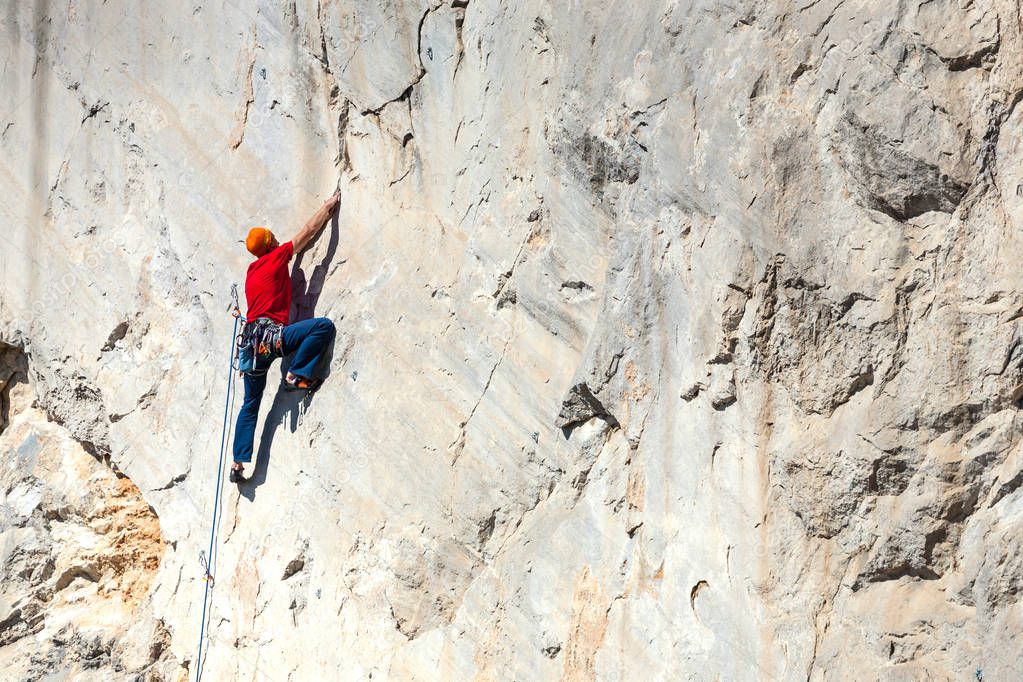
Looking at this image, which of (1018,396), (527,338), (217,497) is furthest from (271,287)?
(1018,396)

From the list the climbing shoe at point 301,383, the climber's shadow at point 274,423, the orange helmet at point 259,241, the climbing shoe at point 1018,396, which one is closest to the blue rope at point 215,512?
the climber's shadow at point 274,423

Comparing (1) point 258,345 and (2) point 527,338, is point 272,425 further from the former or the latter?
(2) point 527,338

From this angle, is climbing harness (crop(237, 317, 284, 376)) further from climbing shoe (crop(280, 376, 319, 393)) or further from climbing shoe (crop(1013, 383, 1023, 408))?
climbing shoe (crop(1013, 383, 1023, 408))

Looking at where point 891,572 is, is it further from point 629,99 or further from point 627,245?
point 629,99

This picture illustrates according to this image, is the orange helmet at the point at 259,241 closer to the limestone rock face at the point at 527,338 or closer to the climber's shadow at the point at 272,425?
the limestone rock face at the point at 527,338

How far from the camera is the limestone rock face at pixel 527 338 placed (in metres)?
3.63

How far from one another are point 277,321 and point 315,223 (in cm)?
50

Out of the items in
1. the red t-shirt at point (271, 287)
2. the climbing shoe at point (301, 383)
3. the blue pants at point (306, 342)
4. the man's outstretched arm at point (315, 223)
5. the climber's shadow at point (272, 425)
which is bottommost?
the climber's shadow at point (272, 425)

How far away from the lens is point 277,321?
5.24 metres

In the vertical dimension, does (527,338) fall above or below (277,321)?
below

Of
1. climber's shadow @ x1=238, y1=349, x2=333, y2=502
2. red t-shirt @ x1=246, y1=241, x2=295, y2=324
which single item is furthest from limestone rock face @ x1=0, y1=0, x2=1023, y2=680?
red t-shirt @ x1=246, y1=241, x2=295, y2=324

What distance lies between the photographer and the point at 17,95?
6723mm

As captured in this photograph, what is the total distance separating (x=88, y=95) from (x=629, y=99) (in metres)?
3.48

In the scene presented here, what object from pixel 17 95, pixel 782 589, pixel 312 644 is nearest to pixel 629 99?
pixel 782 589
